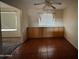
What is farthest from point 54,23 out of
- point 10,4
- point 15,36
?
point 10,4

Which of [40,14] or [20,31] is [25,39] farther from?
[40,14]

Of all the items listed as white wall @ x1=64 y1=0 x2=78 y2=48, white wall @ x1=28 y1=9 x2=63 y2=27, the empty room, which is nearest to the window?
the empty room

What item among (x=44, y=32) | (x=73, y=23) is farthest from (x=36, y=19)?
(x=73, y=23)

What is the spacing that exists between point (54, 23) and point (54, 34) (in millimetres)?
571

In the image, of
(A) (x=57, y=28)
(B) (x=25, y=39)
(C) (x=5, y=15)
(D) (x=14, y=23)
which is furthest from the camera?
(A) (x=57, y=28)

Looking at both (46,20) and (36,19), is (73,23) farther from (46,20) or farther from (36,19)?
(36,19)

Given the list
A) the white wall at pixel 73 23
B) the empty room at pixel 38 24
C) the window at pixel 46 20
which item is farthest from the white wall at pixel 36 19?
the white wall at pixel 73 23

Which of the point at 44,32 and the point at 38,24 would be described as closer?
the point at 38,24

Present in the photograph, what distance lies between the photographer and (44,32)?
7898 millimetres

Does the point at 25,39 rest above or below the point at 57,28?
below

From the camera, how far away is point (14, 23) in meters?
6.71

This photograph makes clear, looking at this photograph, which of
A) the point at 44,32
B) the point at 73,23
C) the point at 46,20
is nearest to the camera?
the point at 73,23

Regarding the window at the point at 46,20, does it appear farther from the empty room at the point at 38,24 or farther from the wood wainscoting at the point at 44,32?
the wood wainscoting at the point at 44,32

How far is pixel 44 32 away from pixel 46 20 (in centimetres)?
68
